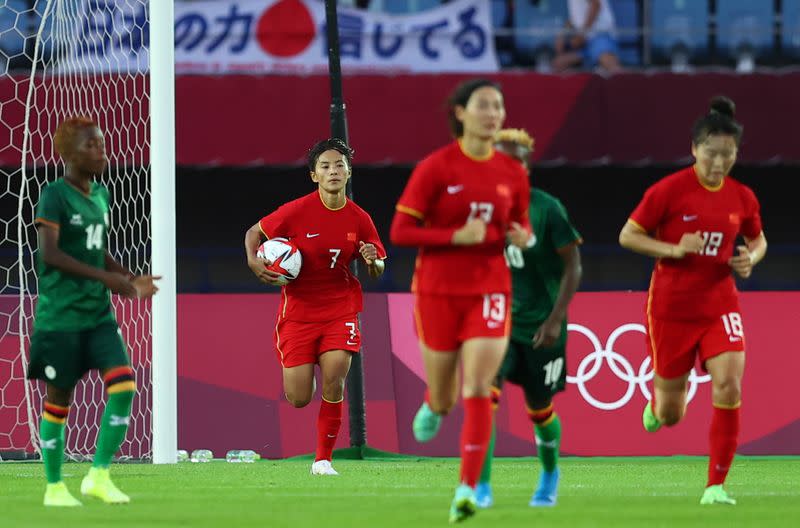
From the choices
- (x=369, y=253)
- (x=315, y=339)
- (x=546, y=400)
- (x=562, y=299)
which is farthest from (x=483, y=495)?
(x=315, y=339)

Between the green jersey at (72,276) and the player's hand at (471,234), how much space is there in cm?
210

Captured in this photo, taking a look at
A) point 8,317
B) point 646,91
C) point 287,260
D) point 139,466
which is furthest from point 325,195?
point 646,91

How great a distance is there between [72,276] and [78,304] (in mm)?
190

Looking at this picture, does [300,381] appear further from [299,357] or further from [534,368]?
[534,368]

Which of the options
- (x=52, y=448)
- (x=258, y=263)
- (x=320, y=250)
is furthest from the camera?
(x=320, y=250)

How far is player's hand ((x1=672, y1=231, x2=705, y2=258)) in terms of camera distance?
888cm

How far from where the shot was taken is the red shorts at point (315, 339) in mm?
11664

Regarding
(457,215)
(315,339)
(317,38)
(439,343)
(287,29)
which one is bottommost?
(315,339)

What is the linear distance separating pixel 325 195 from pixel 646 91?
9067 millimetres

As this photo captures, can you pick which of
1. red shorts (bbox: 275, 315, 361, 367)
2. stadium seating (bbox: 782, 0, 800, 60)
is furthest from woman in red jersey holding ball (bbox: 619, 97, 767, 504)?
stadium seating (bbox: 782, 0, 800, 60)

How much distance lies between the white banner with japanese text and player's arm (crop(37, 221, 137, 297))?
11.6 metres

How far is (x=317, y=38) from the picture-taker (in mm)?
20438

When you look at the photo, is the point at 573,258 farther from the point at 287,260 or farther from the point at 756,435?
the point at 756,435

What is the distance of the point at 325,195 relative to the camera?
11766 mm
